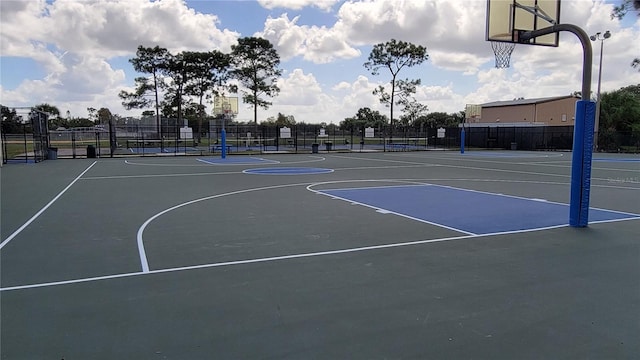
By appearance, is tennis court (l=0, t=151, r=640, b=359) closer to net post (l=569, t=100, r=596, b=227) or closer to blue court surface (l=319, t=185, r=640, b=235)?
blue court surface (l=319, t=185, r=640, b=235)

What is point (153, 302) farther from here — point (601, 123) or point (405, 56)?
point (601, 123)

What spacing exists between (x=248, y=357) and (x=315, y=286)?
158 cm

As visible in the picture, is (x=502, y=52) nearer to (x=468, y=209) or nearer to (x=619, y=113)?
(x=468, y=209)

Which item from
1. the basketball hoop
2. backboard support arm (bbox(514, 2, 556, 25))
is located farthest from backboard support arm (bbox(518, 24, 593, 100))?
the basketball hoop

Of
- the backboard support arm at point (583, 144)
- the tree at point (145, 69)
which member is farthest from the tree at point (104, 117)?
the backboard support arm at point (583, 144)

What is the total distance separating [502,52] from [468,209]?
416 cm

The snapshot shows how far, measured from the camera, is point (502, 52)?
1124 cm

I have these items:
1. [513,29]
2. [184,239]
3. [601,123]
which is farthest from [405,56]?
[184,239]

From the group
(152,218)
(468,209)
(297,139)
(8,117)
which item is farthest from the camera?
(297,139)

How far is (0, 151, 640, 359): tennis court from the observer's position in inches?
141

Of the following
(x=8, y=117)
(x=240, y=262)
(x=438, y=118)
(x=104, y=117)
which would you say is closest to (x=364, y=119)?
(x=438, y=118)

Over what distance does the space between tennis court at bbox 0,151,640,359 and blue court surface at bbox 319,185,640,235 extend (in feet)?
0.22

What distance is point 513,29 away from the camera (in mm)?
9094

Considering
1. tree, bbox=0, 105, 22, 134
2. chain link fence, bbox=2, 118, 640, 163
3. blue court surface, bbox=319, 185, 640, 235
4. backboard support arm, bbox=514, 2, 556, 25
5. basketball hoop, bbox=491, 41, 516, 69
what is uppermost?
backboard support arm, bbox=514, 2, 556, 25
